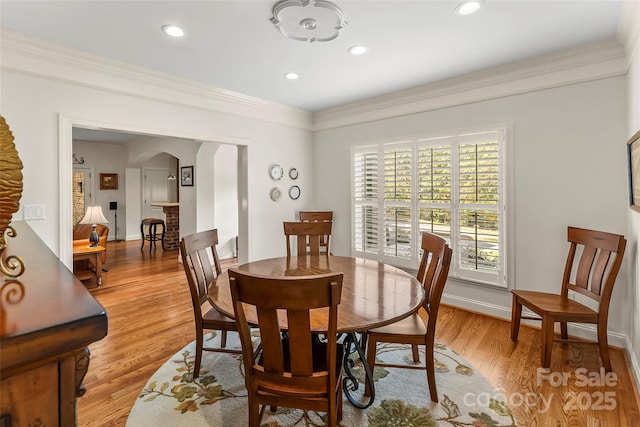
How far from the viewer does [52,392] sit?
482 mm

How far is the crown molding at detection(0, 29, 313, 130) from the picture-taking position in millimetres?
2451

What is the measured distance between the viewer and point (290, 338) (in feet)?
4.46

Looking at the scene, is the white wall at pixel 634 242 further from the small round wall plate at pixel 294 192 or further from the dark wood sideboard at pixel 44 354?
the small round wall plate at pixel 294 192

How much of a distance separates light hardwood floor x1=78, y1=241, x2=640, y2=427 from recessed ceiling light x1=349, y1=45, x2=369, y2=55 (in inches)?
102

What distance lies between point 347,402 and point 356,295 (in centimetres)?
70

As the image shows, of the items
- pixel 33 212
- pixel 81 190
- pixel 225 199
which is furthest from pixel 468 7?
pixel 81 190

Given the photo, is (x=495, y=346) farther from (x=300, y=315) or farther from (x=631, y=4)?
(x=631, y=4)

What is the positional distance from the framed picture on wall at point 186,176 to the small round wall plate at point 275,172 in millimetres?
2528

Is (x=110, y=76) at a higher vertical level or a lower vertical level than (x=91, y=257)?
higher

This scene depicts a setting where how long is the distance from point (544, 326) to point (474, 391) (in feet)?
2.52

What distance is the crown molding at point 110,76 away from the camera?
2451 mm

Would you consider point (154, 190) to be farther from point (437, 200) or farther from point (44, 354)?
point (44, 354)

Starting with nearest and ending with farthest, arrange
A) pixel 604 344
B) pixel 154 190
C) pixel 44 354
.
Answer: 1. pixel 44 354
2. pixel 604 344
3. pixel 154 190

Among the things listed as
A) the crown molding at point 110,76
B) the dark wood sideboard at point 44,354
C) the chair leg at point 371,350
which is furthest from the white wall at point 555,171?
the dark wood sideboard at point 44,354
